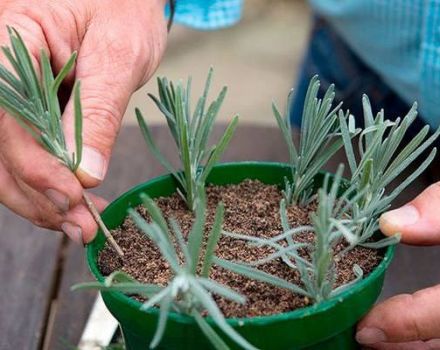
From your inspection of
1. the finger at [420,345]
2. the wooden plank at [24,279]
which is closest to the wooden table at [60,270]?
the wooden plank at [24,279]

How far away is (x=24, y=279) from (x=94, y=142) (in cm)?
32

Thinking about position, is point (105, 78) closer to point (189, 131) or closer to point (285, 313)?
point (189, 131)

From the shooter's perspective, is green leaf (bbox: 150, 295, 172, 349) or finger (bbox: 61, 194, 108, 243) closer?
green leaf (bbox: 150, 295, 172, 349)

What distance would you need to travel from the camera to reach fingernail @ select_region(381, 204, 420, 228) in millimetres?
567

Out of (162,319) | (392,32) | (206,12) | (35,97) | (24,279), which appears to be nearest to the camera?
(162,319)

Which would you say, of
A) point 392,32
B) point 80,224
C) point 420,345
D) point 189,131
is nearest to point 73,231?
point 80,224

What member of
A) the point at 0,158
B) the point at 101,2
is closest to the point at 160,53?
the point at 101,2

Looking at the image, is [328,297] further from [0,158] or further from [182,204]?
[0,158]

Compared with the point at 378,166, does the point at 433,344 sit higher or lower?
lower

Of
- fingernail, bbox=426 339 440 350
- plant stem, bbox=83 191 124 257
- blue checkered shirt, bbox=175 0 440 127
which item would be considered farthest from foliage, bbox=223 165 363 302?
blue checkered shirt, bbox=175 0 440 127

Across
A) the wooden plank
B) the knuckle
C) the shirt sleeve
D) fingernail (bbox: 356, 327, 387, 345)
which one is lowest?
the wooden plank

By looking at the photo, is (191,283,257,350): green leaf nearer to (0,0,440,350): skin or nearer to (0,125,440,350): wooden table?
(0,0,440,350): skin

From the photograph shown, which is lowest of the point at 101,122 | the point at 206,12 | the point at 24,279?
the point at 24,279

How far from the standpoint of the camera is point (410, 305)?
0.62m
